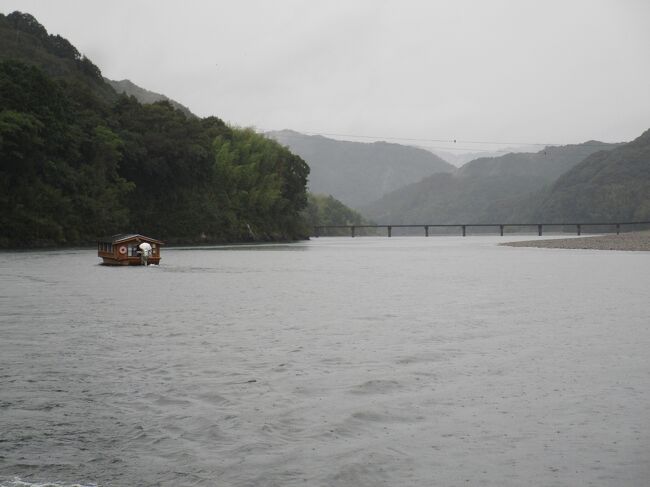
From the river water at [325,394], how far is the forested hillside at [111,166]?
48.6m

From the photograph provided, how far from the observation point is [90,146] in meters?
80.1

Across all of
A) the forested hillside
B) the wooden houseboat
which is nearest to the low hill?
the forested hillside

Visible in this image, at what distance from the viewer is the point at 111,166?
279 ft

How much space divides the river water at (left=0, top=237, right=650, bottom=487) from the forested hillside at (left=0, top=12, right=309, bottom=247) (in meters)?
48.6

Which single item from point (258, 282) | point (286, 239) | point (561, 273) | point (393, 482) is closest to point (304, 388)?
point (393, 482)

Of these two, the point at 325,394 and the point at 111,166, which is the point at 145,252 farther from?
the point at 325,394

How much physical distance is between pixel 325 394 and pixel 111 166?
259ft

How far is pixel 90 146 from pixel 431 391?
7537cm

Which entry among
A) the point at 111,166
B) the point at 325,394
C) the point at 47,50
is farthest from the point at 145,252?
the point at 47,50

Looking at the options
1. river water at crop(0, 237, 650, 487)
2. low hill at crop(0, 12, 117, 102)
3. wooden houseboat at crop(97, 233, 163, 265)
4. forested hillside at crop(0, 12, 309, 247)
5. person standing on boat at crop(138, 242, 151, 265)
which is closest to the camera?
river water at crop(0, 237, 650, 487)

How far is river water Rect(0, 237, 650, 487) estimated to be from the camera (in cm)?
786

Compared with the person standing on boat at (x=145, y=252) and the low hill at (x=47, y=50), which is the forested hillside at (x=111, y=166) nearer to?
the low hill at (x=47, y=50)

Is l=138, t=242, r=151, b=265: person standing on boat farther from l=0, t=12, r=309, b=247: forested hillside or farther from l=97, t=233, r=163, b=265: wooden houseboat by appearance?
l=0, t=12, r=309, b=247: forested hillside

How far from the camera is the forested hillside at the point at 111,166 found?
224ft
